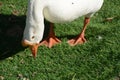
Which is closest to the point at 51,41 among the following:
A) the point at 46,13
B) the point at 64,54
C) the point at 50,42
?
the point at 50,42

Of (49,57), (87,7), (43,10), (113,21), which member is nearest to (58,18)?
(43,10)

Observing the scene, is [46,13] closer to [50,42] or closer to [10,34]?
[50,42]

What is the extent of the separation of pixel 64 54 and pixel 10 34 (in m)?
0.84

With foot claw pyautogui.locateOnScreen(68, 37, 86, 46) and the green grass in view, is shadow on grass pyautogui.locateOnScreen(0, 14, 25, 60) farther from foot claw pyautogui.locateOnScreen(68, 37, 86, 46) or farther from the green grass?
foot claw pyautogui.locateOnScreen(68, 37, 86, 46)

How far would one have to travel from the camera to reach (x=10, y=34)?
4465 mm

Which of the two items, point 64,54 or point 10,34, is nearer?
point 64,54

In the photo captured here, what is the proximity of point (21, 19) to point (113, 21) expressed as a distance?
139 cm

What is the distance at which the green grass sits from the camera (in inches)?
156

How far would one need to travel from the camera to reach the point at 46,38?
4422 mm

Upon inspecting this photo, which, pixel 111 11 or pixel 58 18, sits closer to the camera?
pixel 58 18

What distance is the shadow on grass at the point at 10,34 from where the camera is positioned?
4.24 m

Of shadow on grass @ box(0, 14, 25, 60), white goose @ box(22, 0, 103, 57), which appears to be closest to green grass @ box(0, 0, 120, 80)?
shadow on grass @ box(0, 14, 25, 60)

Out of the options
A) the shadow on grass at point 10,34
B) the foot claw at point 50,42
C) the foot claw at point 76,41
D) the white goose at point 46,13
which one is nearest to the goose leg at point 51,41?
the foot claw at point 50,42

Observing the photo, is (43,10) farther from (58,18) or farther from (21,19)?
(21,19)
